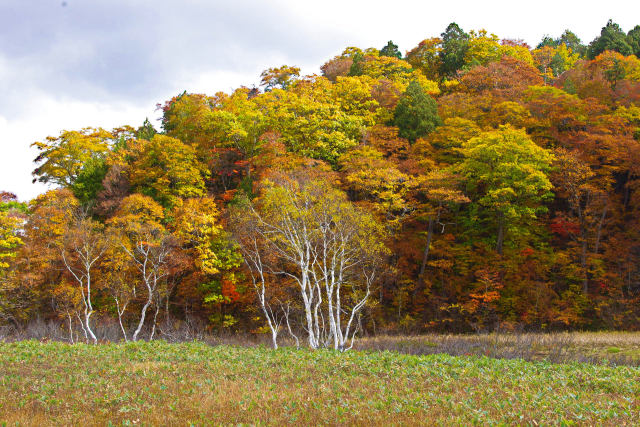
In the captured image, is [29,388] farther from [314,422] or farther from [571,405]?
[571,405]

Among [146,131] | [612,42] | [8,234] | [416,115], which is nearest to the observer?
[8,234]

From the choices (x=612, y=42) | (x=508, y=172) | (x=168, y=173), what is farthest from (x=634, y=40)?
(x=168, y=173)

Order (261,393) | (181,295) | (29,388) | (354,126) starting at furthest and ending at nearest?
(354,126)
(181,295)
(29,388)
(261,393)

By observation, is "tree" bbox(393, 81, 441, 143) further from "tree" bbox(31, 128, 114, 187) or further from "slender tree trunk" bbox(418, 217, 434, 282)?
"tree" bbox(31, 128, 114, 187)

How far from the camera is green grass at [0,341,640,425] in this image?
729 cm

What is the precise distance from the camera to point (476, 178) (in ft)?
97.0

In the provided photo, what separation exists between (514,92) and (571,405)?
33.6 m

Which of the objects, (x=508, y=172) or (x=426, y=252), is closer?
(x=508, y=172)

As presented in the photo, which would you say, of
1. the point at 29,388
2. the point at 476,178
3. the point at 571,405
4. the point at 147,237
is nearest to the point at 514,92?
the point at 476,178

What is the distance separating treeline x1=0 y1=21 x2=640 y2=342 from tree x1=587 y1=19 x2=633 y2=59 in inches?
384

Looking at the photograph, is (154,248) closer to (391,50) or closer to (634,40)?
(391,50)

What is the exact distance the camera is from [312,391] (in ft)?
29.3

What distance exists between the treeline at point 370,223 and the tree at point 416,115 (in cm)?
11

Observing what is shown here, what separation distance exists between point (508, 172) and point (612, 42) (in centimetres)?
2977
